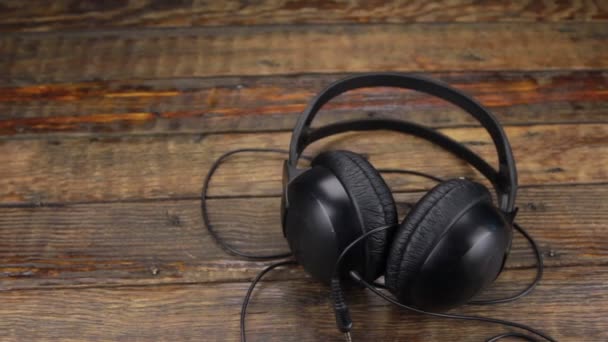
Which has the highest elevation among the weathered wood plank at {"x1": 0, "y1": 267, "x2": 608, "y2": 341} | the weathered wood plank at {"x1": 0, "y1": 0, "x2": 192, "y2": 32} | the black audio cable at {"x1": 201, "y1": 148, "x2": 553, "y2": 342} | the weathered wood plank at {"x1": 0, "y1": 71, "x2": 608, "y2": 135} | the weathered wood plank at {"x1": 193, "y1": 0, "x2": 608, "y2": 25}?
the weathered wood plank at {"x1": 193, "y1": 0, "x2": 608, "y2": 25}

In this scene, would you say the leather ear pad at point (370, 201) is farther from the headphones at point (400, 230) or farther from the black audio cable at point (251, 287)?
the black audio cable at point (251, 287)

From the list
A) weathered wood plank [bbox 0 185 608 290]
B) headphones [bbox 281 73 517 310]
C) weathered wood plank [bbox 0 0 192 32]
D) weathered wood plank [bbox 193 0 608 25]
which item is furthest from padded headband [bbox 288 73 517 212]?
weathered wood plank [bbox 0 0 192 32]

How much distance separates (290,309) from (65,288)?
376mm

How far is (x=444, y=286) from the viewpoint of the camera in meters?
0.84

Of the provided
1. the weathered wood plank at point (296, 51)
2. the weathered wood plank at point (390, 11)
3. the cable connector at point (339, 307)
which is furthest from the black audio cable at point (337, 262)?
the weathered wood plank at point (390, 11)

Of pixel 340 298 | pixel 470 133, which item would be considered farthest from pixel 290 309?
pixel 470 133

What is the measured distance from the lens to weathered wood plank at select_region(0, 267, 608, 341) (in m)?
0.98

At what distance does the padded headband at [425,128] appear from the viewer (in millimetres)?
965

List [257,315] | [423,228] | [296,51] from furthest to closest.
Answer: [296,51] → [257,315] → [423,228]

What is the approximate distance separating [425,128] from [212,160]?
1.38 ft

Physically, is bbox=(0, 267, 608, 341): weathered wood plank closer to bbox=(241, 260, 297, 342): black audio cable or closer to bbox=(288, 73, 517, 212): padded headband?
bbox=(241, 260, 297, 342): black audio cable

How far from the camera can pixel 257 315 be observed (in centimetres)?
100

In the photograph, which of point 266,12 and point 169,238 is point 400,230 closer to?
point 169,238

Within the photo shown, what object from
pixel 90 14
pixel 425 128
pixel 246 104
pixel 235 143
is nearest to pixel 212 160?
pixel 235 143
